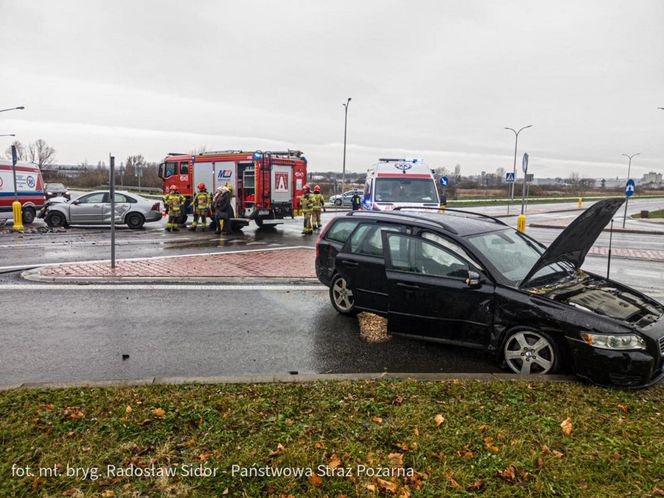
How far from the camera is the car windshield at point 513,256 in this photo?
18.3ft

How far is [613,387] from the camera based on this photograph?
4621 mm

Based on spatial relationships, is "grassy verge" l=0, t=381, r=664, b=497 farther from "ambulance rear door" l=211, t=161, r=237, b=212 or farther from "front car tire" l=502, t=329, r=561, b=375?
"ambulance rear door" l=211, t=161, r=237, b=212

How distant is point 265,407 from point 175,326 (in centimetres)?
318

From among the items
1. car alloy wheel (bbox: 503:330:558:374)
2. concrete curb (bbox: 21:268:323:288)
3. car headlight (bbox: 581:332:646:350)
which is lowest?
concrete curb (bbox: 21:268:323:288)

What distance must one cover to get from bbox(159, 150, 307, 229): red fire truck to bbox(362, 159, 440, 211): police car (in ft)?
13.9

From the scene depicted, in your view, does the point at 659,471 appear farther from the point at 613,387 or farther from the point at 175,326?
the point at 175,326

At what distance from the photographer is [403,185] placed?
16562mm

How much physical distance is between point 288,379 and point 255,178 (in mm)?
14812

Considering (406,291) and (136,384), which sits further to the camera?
(406,291)

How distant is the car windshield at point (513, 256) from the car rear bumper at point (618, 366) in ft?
3.23

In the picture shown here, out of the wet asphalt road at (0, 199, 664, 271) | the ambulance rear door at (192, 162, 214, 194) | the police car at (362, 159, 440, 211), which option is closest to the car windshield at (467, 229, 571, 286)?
the wet asphalt road at (0, 199, 664, 271)

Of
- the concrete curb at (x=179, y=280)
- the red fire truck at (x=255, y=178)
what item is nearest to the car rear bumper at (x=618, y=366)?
the concrete curb at (x=179, y=280)

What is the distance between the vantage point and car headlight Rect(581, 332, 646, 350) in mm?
4543

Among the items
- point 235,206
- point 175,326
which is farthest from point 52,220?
point 175,326
